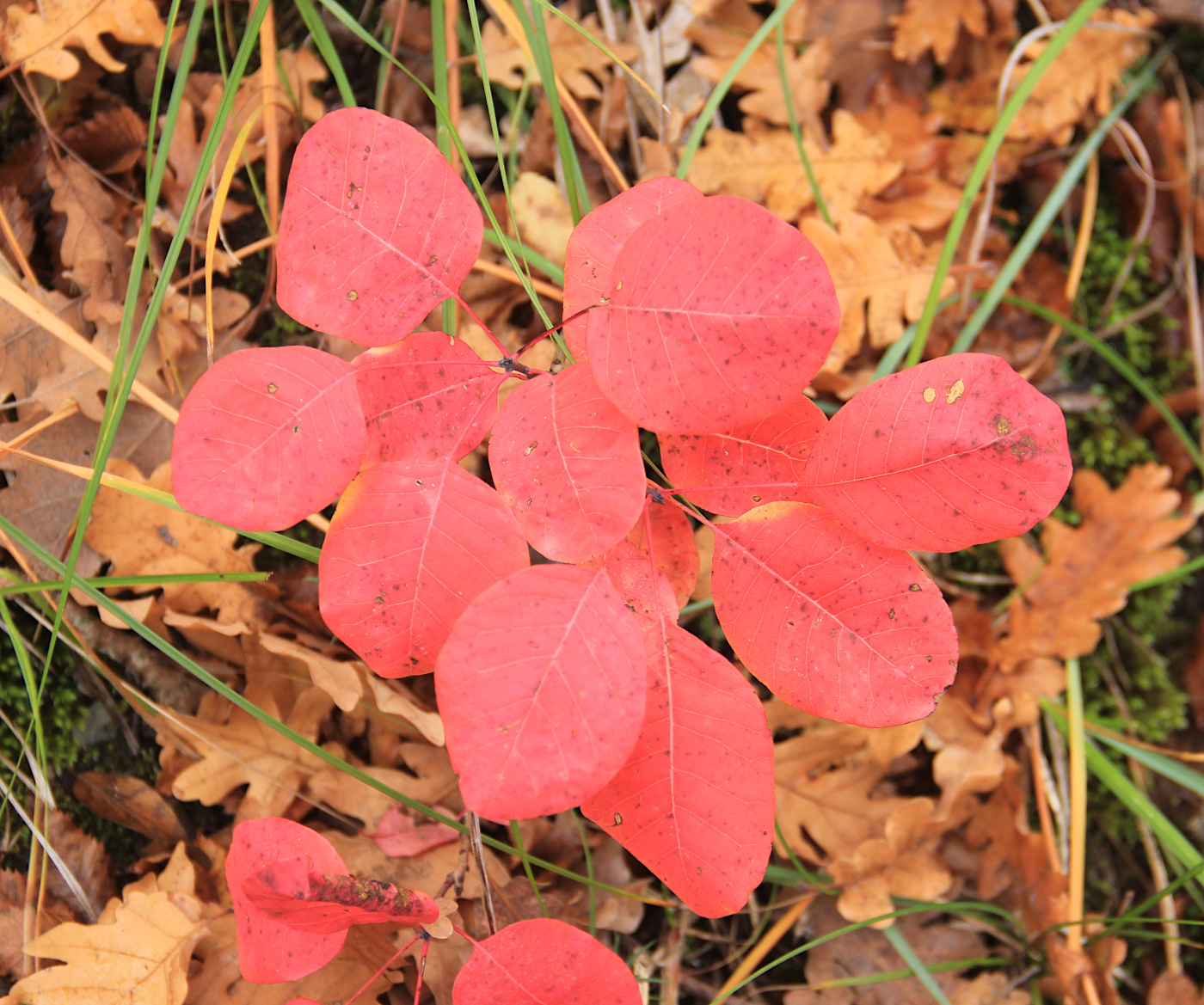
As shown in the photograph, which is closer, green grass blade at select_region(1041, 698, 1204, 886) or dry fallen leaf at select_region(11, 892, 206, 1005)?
dry fallen leaf at select_region(11, 892, 206, 1005)

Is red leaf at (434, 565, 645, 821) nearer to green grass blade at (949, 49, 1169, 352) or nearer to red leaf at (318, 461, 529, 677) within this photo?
red leaf at (318, 461, 529, 677)

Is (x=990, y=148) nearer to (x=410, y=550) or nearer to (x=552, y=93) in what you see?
(x=552, y=93)

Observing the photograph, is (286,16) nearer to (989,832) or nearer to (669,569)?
(669,569)

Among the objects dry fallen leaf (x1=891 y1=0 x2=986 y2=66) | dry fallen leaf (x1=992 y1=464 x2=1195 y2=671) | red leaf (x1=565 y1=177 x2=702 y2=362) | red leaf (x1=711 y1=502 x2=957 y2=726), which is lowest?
dry fallen leaf (x1=992 y1=464 x2=1195 y2=671)

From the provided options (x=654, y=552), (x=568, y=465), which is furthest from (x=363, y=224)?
(x=654, y=552)

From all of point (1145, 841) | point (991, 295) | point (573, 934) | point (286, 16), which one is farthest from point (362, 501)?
point (1145, 841)

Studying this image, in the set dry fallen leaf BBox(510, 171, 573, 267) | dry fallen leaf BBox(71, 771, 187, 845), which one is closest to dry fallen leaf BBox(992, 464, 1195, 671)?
dry fallen leaf BBox(510, 171, 573, 267)

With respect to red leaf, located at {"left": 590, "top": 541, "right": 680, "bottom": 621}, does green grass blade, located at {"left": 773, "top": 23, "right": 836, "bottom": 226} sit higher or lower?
higher
